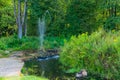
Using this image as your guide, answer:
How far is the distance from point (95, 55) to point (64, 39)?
6010 millimetres

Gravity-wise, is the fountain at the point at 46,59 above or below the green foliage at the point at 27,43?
below

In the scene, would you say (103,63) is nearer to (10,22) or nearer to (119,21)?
(119,21)

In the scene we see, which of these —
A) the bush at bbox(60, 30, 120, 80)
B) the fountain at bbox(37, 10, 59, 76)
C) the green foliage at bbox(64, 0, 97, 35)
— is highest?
the green foliage at bbox(64, 0, 97, 35)

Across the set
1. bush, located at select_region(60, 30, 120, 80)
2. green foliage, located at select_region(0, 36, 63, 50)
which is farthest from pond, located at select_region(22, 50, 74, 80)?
green foliage, located at select_region(0, 36, 63, 50)

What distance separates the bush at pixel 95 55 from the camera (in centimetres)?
1037

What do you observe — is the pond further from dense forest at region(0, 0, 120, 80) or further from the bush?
the bush

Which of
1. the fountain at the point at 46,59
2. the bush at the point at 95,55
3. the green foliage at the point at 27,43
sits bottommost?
the fountain at the point at 46,59

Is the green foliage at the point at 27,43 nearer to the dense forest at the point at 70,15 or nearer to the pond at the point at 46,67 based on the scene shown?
the pond at the point at 46,67

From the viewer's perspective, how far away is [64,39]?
55.3 feet

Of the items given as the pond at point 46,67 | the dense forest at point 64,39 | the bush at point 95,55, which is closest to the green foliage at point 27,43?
the dense forest at point 64,39

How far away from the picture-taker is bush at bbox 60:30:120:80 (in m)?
10.4

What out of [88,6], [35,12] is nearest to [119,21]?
[88,6]

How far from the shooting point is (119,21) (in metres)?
22.6

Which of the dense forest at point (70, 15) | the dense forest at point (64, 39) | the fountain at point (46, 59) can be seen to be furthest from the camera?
the dense forest at point (70, 15)
